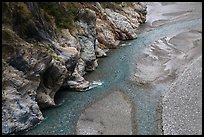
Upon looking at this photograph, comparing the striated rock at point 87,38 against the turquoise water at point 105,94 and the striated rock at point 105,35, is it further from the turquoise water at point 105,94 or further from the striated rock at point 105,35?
the striated rock at point 105,35

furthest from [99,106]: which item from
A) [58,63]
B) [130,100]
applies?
[58,63]

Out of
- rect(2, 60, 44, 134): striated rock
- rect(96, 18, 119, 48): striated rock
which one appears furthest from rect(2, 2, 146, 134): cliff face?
rect(96, 18, 119, 48): striated rock

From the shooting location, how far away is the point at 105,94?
111 ft

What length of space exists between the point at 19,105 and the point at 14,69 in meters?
3.02

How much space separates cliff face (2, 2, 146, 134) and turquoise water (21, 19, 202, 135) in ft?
3.09

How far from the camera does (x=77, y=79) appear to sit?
36.0 meters

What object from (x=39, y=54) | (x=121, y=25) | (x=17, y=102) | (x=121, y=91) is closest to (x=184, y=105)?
(x=121, y=91)

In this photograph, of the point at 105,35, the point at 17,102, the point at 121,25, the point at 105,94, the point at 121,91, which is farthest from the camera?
the point at 121,25

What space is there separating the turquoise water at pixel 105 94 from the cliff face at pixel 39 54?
0.94 m

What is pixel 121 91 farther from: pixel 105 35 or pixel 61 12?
pixel 105 35

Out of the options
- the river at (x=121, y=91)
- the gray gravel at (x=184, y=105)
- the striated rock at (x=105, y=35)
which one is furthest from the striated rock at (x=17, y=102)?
the striated rock at (x=105, y=35)

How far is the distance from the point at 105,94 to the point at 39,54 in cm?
735

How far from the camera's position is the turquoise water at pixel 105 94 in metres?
28.0

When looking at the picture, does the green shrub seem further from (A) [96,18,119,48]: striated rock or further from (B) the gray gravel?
(B) the gray gravel
